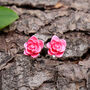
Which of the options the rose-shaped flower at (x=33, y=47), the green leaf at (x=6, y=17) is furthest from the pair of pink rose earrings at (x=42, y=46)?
the green leaf at (x=6, y=17)

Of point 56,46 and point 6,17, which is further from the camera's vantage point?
point 6,17

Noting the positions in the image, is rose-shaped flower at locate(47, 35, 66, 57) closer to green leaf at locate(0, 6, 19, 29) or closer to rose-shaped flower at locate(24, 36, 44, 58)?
rose-shaped flower at locate(24, 36, 44, 58)

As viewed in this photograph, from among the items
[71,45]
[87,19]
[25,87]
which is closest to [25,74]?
[25,87]

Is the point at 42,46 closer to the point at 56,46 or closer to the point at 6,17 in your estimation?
the point at 56,46

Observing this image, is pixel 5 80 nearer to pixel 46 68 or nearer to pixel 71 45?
pixel 46 68

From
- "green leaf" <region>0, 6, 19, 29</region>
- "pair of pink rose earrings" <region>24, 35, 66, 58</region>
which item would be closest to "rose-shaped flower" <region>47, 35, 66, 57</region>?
"pair of pink rose earrings" <region>24, 35, 66, 58</region>

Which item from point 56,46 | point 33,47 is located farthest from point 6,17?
point 56,46

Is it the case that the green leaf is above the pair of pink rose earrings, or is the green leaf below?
above
